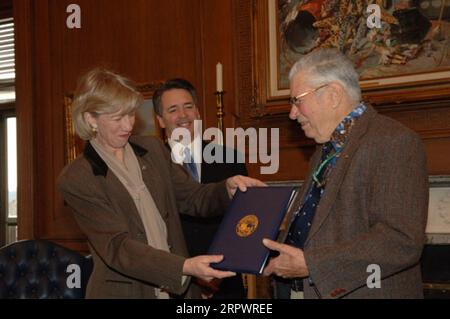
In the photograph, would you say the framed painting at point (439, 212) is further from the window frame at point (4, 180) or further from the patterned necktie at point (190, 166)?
the window frame at point (4, 180)

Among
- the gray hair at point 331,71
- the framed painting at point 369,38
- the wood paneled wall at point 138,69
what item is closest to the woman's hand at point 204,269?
the gray hair at point 331,71

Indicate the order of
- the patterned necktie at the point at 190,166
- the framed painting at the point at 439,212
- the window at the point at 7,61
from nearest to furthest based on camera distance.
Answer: the patterned necktie at the point at 190,166
the framed painting at the point at 439,212
the window at the point at 7,61

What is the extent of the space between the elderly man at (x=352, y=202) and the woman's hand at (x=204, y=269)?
186 millimetres

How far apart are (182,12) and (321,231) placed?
3.72 m

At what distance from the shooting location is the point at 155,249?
8.16ft

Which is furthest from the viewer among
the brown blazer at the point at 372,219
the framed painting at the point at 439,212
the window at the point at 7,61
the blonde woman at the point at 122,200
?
the window at the point at 7,61

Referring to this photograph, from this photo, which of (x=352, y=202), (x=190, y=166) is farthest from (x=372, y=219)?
(x=190, y=166)

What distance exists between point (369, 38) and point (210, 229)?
206 centimetres

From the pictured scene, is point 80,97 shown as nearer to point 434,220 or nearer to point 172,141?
point 172,141

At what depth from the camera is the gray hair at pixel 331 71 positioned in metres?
2.31

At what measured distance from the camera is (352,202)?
2.14 meters

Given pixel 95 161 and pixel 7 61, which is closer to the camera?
pixel 95 161

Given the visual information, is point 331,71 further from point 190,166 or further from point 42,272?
point 42,272

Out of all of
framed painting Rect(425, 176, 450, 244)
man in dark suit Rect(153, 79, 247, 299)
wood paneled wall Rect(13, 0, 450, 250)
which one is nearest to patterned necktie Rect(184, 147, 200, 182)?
man in dark suit Rect(153, 79, 247, 299)
